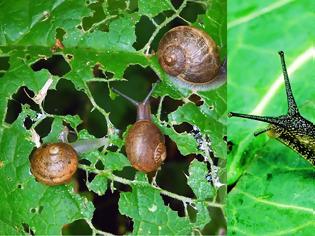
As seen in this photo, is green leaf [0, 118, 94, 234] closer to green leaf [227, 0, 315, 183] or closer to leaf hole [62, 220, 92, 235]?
leaf hole [62, 220, 92, 235]

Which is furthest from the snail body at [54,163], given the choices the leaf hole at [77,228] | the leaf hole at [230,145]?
the leaf hole at [230,145]

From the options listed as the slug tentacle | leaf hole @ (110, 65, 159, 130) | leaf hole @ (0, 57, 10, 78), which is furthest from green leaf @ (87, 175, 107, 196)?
the slug tentacle

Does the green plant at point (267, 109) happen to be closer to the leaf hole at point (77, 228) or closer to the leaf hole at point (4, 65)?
the leaf hole at point (77, 228)

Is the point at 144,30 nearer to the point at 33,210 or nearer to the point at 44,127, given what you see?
the point at 44,127

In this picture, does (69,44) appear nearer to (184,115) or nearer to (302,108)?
(184,115)

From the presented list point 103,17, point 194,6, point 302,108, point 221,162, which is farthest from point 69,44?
point 302,108

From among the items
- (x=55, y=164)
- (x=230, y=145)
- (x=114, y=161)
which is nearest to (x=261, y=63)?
(x=230, y=145)
